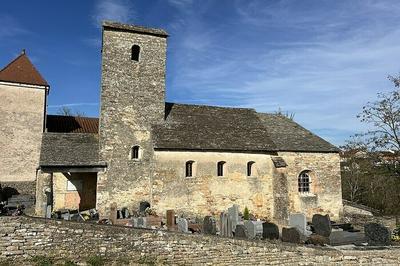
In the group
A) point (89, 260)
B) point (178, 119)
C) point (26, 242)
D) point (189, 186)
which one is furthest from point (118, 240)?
point (178, 119)

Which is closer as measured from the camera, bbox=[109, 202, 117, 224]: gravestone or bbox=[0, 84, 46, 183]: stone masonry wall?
bbox=[109, 202, 117, 224]: gravestone

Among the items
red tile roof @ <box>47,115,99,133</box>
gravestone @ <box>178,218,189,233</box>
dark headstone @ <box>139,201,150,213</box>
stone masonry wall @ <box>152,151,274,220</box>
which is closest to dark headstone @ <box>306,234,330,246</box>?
gravestone @ <box>178,218,189,233</box>

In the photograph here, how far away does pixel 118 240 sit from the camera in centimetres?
996

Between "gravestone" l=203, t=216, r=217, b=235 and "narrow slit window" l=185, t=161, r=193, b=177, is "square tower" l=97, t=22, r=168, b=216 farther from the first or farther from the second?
"gravestone" l=203, t=216, r=217, b=235

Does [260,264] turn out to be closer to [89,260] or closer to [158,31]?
[89,260]

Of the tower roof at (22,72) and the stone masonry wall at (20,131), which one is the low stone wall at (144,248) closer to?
the stone masonry wall at (20,131)

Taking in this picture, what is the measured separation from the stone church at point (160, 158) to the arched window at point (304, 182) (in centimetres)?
7

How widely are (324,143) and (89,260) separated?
18715 mm

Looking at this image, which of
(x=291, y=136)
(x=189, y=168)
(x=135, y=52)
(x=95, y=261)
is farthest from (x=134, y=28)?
(x=95, y=261)

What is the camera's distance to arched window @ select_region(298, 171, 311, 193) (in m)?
22.8

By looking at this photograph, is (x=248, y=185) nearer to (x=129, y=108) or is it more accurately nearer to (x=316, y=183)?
(x=316, y=183)

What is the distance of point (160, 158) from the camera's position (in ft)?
67.1

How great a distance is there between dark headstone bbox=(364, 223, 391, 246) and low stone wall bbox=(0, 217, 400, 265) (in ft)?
3.04

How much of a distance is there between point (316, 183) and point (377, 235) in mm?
9801
